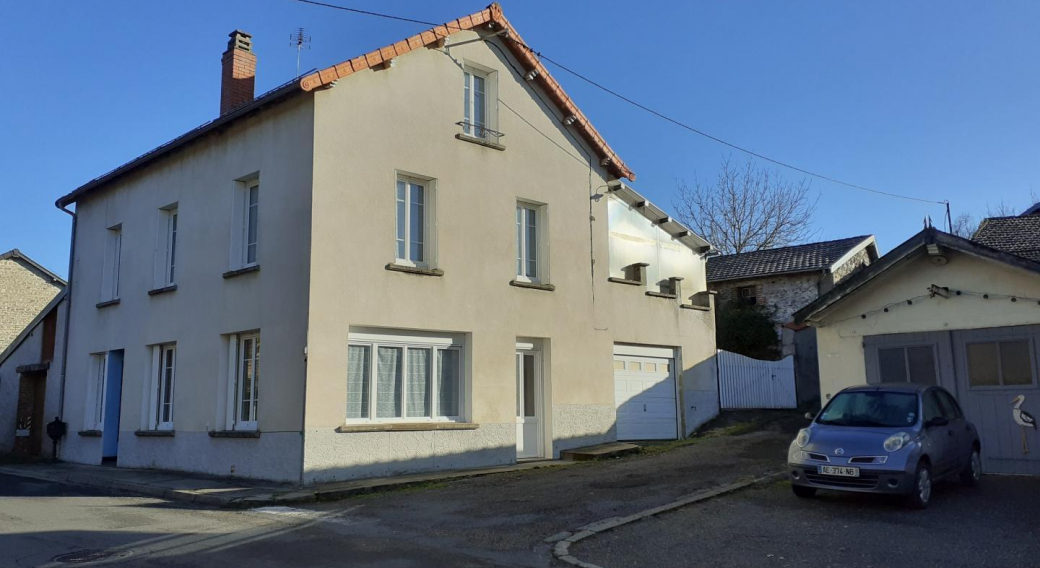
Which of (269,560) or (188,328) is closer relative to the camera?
(269,560)

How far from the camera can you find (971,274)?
43.1ft

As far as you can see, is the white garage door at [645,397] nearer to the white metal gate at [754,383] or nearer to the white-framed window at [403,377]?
the white metal gate at [754,383]

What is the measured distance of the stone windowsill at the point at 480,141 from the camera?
1625 cm

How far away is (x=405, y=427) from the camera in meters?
14.5

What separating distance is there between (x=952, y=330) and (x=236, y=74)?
14.6 metres

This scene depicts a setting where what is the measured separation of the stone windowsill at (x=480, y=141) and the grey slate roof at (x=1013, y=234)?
1492 centimetres

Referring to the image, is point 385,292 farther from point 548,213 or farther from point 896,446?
point 896,446

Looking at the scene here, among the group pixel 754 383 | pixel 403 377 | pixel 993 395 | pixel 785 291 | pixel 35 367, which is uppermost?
pixel 785 291

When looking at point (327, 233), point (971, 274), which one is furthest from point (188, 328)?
point (971, 274)

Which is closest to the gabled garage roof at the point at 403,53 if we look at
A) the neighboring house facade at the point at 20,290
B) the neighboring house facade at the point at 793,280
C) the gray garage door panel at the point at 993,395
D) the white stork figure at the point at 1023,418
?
the gray garage door panel at the point at 993,395

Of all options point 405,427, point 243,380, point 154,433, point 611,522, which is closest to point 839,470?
point 611,522

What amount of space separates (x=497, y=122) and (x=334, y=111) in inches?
156

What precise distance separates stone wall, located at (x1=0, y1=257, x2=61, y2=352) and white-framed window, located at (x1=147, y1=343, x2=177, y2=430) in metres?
17.7

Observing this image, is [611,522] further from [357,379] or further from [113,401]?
[113,401]
